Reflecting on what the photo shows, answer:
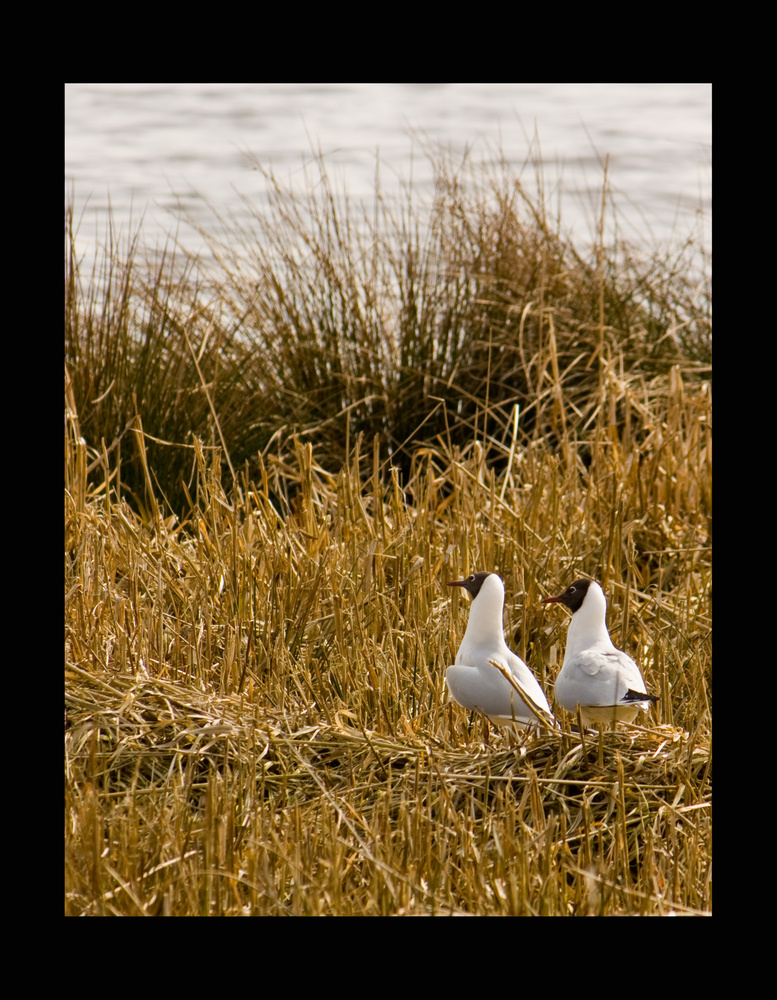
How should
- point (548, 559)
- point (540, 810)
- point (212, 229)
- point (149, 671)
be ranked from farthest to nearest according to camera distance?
1. point (212, 229)
2. point (548, 559)
3. point (149, 671)
4. point (540, 810)

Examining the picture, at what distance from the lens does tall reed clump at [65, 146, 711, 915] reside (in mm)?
1562

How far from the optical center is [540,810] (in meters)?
1.64

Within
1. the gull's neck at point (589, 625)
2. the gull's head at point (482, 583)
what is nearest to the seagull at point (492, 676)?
the gull's head at point (482, 583)

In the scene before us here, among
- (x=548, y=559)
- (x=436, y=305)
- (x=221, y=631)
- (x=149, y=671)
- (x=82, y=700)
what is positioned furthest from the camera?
(x=436, y=305)

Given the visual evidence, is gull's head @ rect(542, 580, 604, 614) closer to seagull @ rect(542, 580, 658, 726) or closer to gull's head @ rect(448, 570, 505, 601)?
seagull @ rect(542, 580, 658, 726)

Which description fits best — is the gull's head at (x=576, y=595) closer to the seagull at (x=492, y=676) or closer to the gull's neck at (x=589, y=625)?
the gull's neck at (x=589, y=625)

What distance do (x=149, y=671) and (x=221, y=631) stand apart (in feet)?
0.89

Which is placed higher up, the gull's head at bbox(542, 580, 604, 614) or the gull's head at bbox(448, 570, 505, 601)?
the gull's head at bbox(448, 570, 505, 601)

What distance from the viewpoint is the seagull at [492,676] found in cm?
183

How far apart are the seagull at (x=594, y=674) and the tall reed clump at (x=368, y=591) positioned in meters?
0.06

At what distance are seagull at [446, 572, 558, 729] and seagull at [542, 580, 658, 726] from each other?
0.21ft

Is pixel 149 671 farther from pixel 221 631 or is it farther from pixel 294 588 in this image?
pixel 294 588

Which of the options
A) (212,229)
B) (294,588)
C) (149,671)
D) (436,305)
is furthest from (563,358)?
(149,671)

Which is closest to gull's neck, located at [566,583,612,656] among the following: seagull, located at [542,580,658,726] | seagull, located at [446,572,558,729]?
seagull, located at [542,580,658,726]
